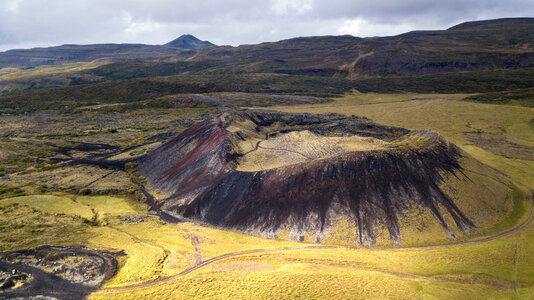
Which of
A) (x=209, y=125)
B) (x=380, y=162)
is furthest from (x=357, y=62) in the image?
(x=380, y=162)

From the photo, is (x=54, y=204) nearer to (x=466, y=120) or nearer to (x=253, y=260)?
(x=253, y=260)

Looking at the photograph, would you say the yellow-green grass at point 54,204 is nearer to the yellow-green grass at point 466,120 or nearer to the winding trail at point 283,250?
the winding trail at point 283,250

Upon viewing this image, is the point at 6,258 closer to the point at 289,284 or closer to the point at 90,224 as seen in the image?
the point at 90,224

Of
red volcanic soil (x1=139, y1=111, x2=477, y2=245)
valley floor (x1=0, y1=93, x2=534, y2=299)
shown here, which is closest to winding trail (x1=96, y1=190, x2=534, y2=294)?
valley floor (x1=0, y1=93, x2=534, y2=299)

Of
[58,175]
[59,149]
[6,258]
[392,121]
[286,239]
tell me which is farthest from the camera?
[392,121]

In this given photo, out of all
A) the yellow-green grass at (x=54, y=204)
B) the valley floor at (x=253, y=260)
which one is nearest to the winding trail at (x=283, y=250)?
the valley floor at (x=253, y=260)

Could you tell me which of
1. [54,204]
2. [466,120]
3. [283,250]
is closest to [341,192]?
[283,250]
